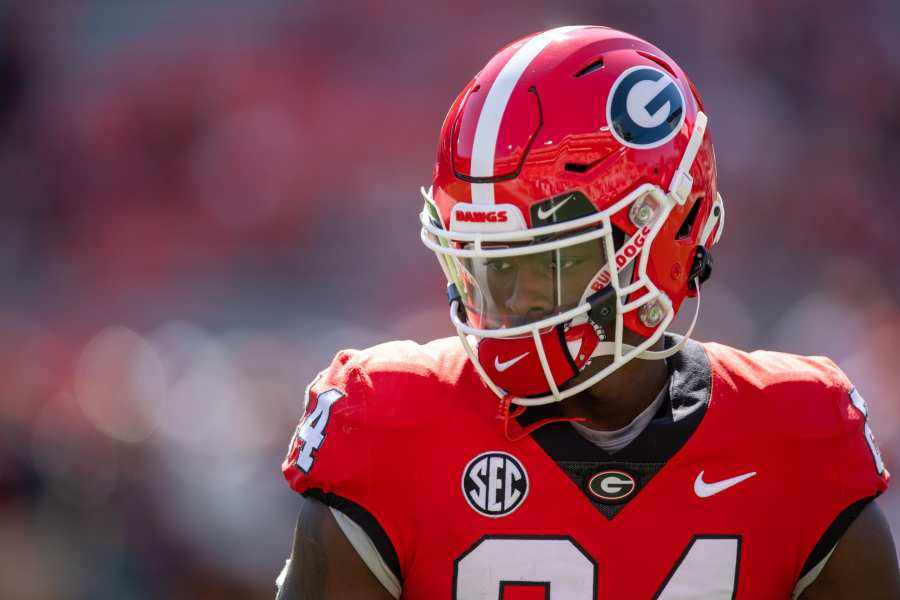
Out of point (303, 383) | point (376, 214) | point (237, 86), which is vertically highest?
point (237, 86)

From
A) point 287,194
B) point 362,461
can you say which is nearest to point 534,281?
point 362,461

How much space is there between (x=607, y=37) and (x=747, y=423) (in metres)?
0.62

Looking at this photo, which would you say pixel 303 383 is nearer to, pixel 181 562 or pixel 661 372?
pixel 181 562

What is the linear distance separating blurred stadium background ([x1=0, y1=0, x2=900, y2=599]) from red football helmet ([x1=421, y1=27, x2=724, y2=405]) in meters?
2.10

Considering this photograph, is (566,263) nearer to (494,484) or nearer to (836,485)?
(494,484)

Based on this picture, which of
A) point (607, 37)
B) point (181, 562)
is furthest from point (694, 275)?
point (181, 562)

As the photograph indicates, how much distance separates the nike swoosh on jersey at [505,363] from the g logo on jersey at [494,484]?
127 millimetres

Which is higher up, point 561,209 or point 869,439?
point 561,209

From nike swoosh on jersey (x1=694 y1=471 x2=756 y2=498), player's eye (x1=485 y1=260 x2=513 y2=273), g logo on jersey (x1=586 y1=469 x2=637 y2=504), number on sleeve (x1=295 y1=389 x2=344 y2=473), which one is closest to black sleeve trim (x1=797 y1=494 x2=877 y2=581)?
nike swoosh on jersey (x1=694 y1=471 x2=756 y2=498)

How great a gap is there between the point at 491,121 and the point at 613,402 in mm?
464

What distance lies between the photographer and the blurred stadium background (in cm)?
374

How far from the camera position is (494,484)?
61.9 inches

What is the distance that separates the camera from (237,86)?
4.37m

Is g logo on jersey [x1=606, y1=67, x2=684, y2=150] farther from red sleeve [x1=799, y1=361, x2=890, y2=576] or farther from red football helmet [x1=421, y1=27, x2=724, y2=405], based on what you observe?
red sleeve [x1=799, y1=361, x2=890, y2=576]
